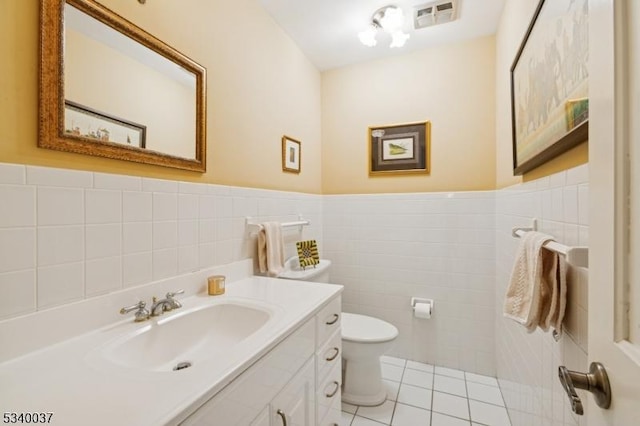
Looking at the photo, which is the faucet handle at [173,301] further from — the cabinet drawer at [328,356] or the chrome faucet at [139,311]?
the cabinet drawer at [328,356]

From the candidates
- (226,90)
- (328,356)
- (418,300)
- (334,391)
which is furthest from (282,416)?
(418,300)

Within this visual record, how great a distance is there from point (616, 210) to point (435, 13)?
5.94 ft

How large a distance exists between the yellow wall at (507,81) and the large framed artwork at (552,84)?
0.11m

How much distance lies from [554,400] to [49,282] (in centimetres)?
156

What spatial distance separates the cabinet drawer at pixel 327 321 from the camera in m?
1.10

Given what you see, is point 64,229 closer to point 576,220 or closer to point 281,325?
point 281,325

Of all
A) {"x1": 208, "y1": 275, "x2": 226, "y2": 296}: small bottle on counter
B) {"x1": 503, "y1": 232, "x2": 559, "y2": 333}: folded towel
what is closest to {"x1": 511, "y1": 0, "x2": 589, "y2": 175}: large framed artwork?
{"x1": 503, "y1": 232, "x2": 559, "y2": 333}: folded towel

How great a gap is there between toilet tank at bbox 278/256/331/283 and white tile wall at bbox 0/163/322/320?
49cm

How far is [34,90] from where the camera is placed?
73cm

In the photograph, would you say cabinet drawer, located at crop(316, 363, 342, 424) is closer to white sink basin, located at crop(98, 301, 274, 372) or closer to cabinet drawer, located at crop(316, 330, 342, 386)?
cabinet drawer, located at crop(316, 330, 342, 386)

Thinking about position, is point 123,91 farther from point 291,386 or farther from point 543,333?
point 543,333

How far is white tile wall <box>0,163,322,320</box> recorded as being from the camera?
2.26 feet

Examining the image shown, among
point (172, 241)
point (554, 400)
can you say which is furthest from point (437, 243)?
point (172, 241)

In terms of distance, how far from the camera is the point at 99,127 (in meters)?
0.87
